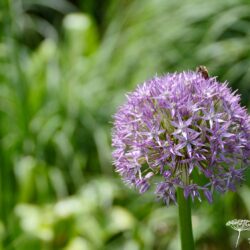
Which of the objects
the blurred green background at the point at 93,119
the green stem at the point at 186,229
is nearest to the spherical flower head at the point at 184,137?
the green stem at the point at 186,229

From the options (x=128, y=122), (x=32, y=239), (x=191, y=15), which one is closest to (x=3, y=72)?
(x=191, y=15)

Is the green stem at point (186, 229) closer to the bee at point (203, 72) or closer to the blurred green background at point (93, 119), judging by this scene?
the bee at point (203, 72)

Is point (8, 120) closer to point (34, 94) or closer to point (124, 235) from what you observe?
point (34, 94)

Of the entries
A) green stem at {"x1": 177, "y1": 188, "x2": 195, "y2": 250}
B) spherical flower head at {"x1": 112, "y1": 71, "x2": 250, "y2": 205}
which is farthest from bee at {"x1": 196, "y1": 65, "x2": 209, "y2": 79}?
green stem at {"x1": 177, "y1": 188, "x2": 195, "y2": 250}

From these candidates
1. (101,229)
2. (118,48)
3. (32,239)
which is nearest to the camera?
(32,239)

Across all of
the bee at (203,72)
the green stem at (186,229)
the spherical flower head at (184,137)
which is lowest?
the green stem at (186,229)
